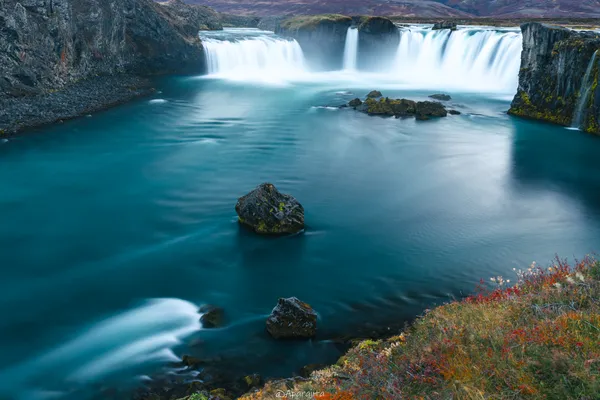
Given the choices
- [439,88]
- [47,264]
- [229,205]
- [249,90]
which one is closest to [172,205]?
[229,205]

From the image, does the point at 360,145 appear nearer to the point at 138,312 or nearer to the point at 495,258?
the point at 495,258

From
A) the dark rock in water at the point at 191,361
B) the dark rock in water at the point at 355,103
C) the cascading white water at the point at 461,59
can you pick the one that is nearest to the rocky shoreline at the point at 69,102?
the dark rock in water at the point at 355,103

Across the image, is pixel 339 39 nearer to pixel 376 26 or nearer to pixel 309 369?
pixel 376 26

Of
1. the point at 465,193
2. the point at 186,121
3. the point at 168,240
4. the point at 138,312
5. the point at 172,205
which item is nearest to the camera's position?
the point at 138,312

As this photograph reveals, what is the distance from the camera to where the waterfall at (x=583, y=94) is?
→ 29320mm

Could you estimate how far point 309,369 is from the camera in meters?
9.81

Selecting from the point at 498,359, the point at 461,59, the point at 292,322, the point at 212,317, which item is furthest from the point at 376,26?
the point at 498,359

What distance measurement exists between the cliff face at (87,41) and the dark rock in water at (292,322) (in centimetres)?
2781

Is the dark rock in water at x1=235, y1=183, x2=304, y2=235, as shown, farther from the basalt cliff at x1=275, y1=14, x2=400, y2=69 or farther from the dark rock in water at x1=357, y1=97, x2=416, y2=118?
the basalt cliff at x1=275, y1=14, x2=400, y2=69

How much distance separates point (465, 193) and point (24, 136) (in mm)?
25524

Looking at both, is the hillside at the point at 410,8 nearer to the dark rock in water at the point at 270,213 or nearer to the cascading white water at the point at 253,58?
the cascading white water at the point at 253,58

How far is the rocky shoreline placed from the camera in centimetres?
2800

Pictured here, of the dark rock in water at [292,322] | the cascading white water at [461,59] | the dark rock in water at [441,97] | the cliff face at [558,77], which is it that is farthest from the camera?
the cascading white water at [461,59]

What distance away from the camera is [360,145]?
94.8 feet
